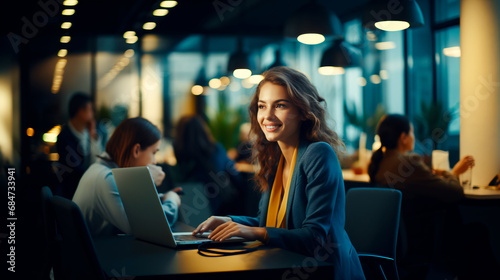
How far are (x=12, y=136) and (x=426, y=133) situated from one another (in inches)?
226

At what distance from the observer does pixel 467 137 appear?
444 centimetres

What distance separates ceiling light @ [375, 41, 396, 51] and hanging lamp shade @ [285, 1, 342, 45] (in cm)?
394

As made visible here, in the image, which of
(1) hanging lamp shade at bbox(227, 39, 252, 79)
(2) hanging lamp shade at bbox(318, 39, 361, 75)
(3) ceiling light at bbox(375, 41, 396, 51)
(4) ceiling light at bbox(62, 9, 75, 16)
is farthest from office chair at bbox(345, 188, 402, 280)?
(3) ceiling light at bbox(375, 41, 396, 51)

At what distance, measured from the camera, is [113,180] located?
87.8 inches

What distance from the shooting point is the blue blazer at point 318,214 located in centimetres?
169

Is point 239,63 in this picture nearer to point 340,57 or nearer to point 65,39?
point 340,57

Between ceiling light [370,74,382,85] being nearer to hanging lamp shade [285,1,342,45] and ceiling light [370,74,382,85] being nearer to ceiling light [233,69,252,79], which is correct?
ceiling light [233,69,252,79]

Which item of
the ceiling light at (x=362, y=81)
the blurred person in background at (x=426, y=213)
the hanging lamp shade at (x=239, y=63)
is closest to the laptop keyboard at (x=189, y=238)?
the blurred person in background at (x=426, y=213)

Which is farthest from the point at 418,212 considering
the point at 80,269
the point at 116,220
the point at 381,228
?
the point at 80,269

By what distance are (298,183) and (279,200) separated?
7.6 inches

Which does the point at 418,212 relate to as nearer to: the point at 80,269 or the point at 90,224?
the point at 90,224

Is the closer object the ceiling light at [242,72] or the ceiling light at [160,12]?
the ceiling light at [242,72]

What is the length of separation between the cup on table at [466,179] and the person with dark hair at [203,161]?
2.32m

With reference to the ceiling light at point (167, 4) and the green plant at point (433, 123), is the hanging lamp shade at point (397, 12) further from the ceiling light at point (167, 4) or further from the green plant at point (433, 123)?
the ceiling light at point (167, 4)
